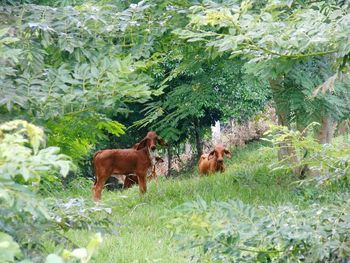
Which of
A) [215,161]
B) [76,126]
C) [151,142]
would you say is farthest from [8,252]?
[215,161]

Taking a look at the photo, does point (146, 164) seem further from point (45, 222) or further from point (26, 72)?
point (45, 222)

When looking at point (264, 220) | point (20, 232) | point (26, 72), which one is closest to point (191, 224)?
point (264, 220)

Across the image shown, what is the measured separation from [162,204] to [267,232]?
578 cm

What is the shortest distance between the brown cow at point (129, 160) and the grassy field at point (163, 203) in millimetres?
391

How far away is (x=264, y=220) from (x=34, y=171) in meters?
1.52

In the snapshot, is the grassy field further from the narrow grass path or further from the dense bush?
the dense bush

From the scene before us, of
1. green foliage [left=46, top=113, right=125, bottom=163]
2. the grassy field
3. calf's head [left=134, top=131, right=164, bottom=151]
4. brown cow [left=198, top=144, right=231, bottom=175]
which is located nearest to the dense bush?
green foliage [left=46, top=113, right=125, bottom=163]

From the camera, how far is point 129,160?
10.2 meters

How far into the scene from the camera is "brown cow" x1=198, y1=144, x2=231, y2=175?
11555 millimetres

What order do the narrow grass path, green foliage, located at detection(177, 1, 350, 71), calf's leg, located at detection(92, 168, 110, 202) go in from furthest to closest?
calf's leg, located at detection(92, 168, 110, 202), the narrow grass path, green foliage, located at detection(177, 1, 350, 71)

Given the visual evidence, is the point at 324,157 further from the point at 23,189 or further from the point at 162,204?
the point at 162,204

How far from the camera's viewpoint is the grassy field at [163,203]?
18.6 feet

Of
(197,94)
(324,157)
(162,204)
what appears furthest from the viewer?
(197,94)

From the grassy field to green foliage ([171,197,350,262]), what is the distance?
75.4 inches
